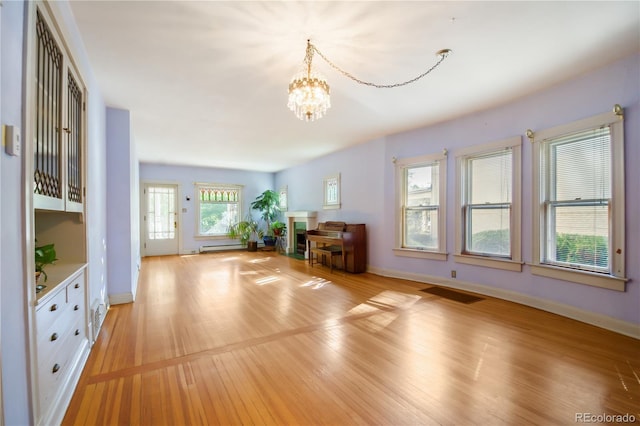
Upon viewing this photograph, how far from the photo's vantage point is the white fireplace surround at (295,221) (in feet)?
24.1

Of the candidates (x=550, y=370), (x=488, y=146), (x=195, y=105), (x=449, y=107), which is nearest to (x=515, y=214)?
(x=488, y=146)

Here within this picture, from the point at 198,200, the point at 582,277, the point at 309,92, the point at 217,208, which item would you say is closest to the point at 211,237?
the point at 217,208

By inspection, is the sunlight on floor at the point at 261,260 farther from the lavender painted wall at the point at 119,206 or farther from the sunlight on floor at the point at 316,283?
the lavender painted wall at the point at 119,206

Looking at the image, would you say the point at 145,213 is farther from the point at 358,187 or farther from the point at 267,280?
the point at 358,187

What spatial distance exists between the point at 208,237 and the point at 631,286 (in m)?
8.65

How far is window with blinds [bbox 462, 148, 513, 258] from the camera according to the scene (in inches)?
147

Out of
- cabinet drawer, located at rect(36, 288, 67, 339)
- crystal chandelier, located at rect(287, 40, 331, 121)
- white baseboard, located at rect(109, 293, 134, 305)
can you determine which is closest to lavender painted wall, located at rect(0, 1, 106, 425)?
cabinet drawer, located at rect(36, 288, 67, 339)

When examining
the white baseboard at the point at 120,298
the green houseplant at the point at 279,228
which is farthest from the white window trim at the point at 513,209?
the green houseplant at the point at 279,228

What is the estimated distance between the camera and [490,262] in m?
3.84

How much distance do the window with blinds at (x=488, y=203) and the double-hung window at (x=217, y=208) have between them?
6919 mm

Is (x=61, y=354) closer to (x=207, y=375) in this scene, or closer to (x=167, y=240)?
(x=207, y=375)

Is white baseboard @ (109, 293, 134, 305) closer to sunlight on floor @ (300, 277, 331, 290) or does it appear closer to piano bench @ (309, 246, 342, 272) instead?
sunlight on floor @ (300, 277, 331, 290)

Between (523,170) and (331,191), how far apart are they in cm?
399

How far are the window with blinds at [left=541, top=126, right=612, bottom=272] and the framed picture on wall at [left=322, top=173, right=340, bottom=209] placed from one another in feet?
12.7
